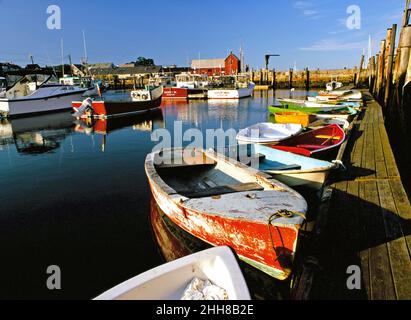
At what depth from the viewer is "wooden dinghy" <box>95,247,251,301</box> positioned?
2.93m

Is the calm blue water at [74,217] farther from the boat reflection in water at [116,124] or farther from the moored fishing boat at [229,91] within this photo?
the moored fishing boat at [229,91]

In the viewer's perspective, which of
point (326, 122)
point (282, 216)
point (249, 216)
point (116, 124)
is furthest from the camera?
point (116, 124)

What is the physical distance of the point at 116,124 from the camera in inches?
933

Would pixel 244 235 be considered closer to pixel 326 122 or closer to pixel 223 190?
pixel 223 190

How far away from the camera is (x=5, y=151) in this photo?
1520 cm

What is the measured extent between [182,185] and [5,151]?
12556mm

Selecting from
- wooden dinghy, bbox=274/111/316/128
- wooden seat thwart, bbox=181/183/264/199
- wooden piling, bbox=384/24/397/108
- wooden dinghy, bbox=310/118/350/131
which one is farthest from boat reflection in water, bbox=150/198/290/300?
wooden piling, bbox=384/24/397/108

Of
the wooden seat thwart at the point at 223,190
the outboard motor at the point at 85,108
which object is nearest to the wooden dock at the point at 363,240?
the wooden seat thwart at the point at 223,190

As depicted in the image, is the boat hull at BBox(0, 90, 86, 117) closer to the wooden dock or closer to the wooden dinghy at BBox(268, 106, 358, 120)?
the wooden dinghy at BBox(268, 106, 358, 120)

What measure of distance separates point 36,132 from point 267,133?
17.5 m

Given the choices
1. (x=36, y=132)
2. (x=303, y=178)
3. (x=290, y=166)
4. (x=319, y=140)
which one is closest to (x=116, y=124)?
(x=36, y=132)

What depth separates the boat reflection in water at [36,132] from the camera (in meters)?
16.1
